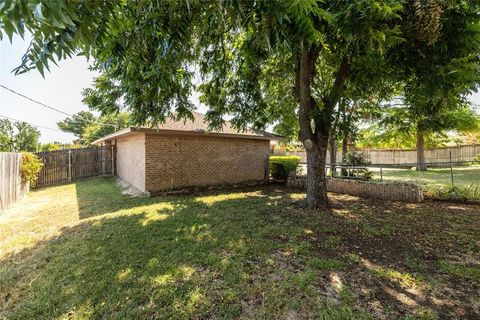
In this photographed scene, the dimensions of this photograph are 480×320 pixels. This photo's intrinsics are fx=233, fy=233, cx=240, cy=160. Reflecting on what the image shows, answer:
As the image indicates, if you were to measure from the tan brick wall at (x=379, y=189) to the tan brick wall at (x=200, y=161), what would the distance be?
155 inches

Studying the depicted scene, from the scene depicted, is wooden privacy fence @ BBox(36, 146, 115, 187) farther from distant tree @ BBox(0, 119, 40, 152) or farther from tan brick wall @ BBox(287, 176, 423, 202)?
distant tree @ BBox(0, 119, 40, 152)

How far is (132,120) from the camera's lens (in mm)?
5703

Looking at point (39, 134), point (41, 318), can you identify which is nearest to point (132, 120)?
point (41, 318)

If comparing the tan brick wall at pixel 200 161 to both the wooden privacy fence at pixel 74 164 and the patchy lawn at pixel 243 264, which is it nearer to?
the patchy lawn at pixel 243 264

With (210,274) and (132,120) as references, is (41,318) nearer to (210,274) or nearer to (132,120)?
(210,274)

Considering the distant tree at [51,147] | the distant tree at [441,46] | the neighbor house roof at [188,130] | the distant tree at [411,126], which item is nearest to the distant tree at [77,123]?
the distant tree at [51,147]

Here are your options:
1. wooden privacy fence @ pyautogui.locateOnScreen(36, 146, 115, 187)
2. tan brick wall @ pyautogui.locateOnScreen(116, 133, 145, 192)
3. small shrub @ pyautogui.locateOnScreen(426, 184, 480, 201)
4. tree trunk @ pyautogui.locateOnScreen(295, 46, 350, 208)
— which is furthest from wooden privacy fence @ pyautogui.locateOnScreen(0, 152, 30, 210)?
small shrub @ pyautogui.locateOnScreen(426, 184, 480, 201)

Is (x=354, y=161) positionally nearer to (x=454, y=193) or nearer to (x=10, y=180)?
(x=454, y=193)

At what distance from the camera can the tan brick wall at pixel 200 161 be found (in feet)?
28.4

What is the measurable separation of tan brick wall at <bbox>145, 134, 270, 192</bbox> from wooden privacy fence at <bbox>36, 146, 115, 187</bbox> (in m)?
6.74

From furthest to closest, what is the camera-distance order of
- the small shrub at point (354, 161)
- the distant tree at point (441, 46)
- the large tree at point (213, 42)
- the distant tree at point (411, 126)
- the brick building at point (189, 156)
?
1. the distant tree at point (411, 126)
2. the small shrub at point (354, 161)
3. the brick building at point (189, 156)
4. the distant tree at point (441, 46)
5. the large tree at point (213, 42)

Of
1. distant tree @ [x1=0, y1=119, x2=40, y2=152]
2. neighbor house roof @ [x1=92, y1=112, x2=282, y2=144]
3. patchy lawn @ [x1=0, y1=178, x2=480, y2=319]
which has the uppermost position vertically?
distant tree @ [x1=0, y1=119, x2=40, y2=152]

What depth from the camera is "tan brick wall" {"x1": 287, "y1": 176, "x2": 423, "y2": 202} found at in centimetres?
721

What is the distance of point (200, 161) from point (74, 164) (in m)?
8.02
